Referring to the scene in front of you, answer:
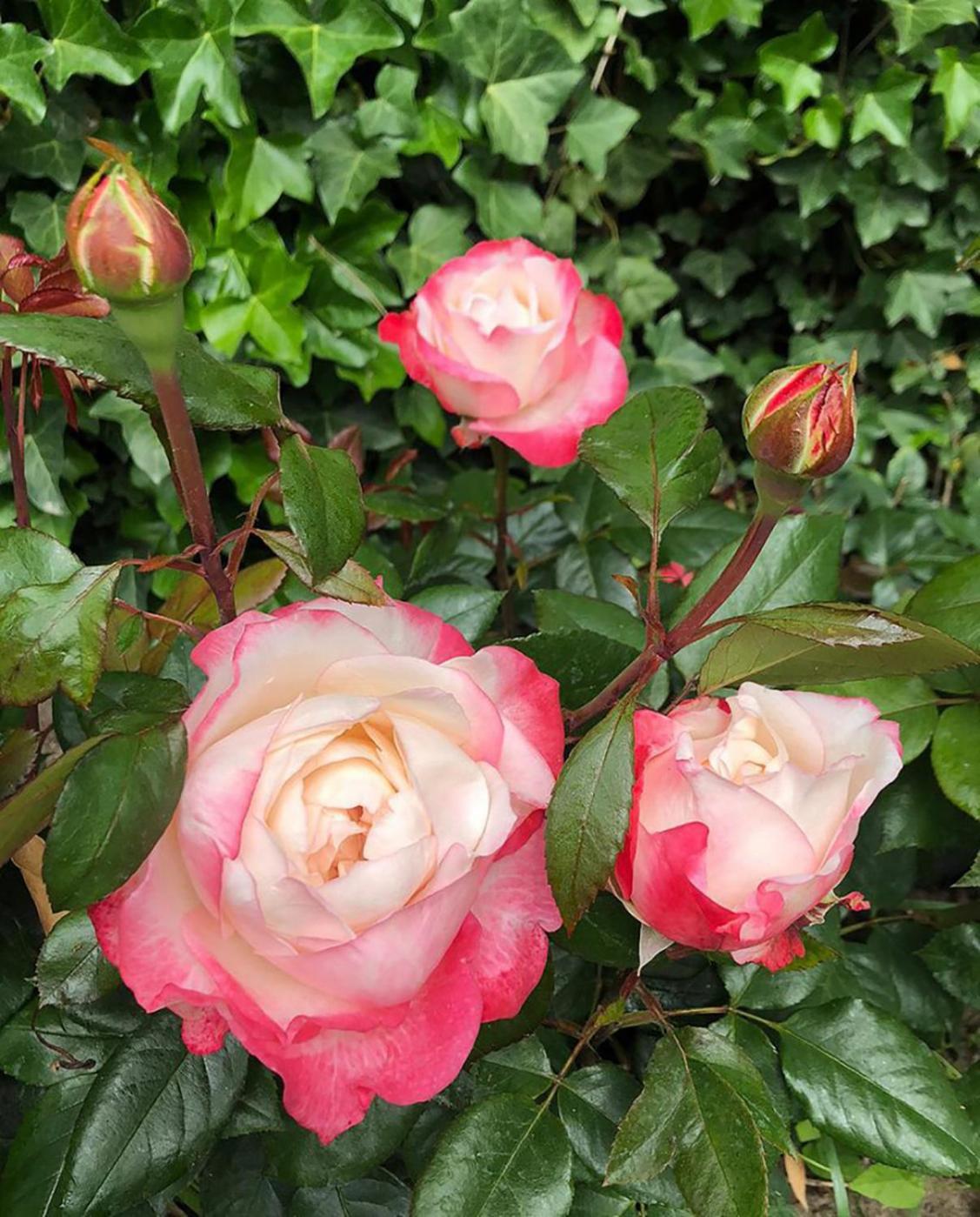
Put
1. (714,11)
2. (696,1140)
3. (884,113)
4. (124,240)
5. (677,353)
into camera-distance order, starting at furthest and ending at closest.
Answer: (677,353), (884,113), (714,11), (696,1140), (124,240)

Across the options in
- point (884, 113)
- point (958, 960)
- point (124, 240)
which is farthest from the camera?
point (884, 113)

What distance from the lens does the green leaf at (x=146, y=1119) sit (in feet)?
1.39

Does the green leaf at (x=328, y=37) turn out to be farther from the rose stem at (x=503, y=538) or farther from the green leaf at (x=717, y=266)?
the green leaf at (x=717, y=266)

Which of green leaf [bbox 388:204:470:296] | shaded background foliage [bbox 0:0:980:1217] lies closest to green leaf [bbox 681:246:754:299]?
shaded background foliage [bbox 0:0:980:1217]

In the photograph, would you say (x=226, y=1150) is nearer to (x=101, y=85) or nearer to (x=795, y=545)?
(x=795, y=545)

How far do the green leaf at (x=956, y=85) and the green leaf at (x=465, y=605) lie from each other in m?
0.97

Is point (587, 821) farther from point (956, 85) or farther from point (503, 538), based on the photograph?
point (956, 85)

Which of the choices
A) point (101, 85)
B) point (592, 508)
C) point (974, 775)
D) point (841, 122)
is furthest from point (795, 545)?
point (841, 122)

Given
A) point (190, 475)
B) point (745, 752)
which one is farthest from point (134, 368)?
point (745, 752)

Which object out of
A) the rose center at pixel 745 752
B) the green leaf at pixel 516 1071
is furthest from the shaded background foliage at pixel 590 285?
the rose center at pixel 745 752

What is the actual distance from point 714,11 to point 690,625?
988mm

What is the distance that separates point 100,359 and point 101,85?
785 millimetres

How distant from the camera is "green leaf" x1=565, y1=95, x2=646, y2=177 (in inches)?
46.6

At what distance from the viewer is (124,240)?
308 millimetres
